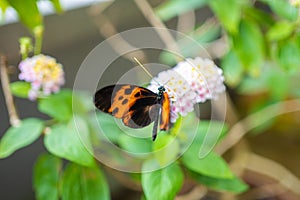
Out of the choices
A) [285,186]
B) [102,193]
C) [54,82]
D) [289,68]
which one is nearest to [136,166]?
[102,193]

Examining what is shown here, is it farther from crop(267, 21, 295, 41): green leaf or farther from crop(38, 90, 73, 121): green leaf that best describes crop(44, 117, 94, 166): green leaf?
crop(267, 21, 295, 41): green leaf

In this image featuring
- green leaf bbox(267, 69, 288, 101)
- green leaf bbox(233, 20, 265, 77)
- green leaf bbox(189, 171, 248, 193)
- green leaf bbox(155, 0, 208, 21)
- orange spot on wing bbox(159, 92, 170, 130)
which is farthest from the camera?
green leaf bbox(267, 69, 288, 101)

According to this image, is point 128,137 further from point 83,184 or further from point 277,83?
point 277,83

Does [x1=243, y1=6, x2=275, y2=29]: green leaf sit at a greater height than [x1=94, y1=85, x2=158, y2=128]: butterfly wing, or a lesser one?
lesser

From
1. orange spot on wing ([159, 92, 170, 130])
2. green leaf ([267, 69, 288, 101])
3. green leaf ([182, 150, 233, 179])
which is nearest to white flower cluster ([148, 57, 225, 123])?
orange spot on wing ([159, 92, 170, 130])

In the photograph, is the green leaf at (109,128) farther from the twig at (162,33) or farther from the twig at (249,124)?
the twig at (249,124)

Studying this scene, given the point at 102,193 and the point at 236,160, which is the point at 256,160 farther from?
the point at 102,193

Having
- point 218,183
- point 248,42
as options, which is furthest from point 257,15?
point 218,183
